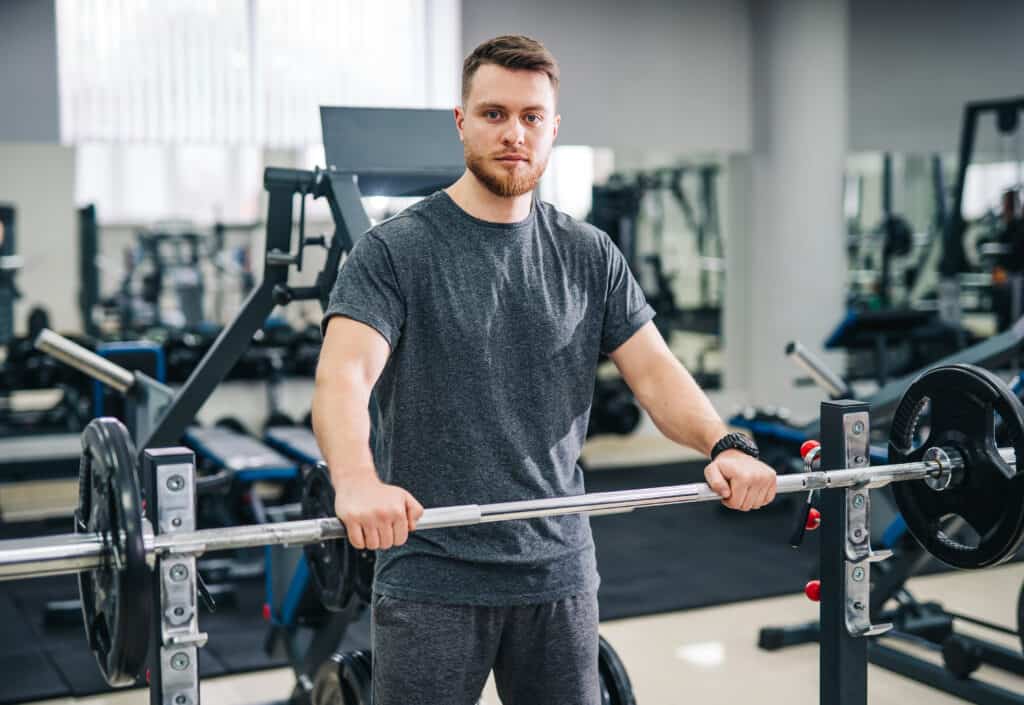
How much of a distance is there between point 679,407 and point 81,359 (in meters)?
2.09

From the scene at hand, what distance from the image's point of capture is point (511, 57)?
1.62 metres

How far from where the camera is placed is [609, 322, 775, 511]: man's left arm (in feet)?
5.61

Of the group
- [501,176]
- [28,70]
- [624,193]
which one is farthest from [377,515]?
[624,193]

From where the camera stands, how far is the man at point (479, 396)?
5.33 ft

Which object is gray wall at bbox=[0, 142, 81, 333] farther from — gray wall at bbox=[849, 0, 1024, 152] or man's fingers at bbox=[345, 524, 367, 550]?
man's fingers at bbox=[345, 524, 367, 550]

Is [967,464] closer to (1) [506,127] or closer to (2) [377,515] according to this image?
(1) [506,127]

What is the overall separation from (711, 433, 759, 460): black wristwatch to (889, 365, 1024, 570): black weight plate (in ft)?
1.29

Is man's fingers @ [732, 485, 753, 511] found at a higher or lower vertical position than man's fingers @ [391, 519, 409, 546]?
lower

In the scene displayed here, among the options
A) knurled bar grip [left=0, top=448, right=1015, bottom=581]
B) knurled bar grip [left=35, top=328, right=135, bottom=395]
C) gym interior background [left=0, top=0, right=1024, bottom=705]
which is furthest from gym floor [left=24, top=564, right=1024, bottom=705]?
knurled bar grip [left=0, top=448, right=1015, bottom=581]

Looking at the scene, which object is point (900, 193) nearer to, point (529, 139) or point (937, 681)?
point (937, 681)

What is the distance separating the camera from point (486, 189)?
165 centimetres

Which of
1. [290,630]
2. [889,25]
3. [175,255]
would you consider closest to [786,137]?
[889,25]

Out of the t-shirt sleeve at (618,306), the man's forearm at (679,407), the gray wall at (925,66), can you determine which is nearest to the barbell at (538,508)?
the man's forearm at (679,407)

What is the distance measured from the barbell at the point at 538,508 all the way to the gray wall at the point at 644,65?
5315 millimetres
